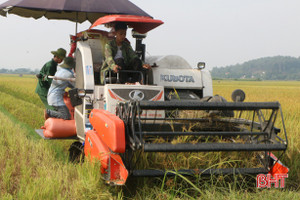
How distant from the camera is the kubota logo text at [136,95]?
4535 mm

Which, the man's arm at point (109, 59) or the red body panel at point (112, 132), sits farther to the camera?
the man's arm at point (109, 59)

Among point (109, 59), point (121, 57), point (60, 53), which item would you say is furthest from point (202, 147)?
point (60, 53)

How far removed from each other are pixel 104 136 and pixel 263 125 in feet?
5.77

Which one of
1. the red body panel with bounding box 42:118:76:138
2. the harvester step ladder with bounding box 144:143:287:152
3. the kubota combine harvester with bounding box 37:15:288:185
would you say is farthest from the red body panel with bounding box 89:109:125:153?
the red body panel with bounding box 42:118:76:138

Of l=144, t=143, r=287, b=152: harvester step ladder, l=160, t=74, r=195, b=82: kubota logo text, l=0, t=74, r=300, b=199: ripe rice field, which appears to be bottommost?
l=0, t=74, r=300, b=199: ripe rice field

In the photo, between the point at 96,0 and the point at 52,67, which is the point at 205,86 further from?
the point at 52,67

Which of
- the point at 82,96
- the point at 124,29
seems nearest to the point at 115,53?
the point at 124,29

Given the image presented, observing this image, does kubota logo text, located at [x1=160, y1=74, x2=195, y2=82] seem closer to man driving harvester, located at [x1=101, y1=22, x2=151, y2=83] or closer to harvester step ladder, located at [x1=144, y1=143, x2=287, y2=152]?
man driving harvester, located at [x1=101, y1=22, x2=151, y2=83]

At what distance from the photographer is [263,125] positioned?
3811 millimetres

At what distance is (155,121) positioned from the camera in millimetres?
4465

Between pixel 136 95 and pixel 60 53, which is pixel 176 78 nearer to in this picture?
pixel 136 95

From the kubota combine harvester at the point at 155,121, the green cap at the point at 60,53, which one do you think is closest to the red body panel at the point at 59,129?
the kubota combine harvester at the point at 155,121

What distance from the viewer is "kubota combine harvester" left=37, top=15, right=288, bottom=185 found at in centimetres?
326
